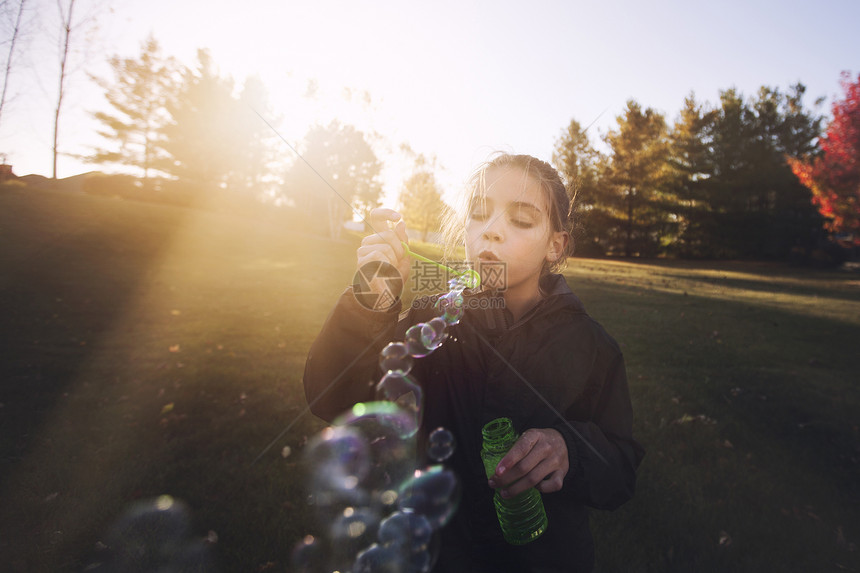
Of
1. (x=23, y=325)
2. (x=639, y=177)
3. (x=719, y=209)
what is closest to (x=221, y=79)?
(x=23, y=325)

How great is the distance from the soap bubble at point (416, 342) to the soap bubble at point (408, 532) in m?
0.70

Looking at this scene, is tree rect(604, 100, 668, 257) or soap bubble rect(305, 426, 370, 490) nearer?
soap bubble rect(305, 426, 370, 490)

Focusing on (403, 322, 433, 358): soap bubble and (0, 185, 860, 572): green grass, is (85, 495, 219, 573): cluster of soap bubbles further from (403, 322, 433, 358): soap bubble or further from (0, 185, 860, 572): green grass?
(403, 322, 433, 358): soap bubble

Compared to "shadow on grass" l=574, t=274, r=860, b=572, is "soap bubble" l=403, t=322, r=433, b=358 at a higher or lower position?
higher

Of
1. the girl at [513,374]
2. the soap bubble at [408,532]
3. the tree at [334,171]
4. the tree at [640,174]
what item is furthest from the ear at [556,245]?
the tree at [640,174]

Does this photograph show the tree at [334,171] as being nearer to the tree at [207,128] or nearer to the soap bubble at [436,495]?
the tree at [207,128]

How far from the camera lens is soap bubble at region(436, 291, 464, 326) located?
2.07 meters

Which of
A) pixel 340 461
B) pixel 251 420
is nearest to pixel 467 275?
pixel 340 461

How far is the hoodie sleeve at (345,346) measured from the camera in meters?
1.72

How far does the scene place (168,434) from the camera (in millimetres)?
3869

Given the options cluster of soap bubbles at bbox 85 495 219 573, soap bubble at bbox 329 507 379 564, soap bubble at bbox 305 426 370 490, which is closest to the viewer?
cluster of soap bubbles at bbox 85 495 219 573

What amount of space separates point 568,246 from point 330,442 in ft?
9.56

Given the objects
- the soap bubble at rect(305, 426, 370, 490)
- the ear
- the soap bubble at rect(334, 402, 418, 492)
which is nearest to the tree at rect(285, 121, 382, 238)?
the soap bubble at rect(305, 426, 370, 490)

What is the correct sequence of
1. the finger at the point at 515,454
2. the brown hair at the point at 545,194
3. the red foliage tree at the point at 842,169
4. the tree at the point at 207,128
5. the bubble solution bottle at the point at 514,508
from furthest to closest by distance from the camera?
the tree at the point at 207,128, the red foliage tree at the point at 842,169, the brown hair at the point at 545,194, the bubble solution bottle at the point at 514,508, the finger at the point at 515,454
